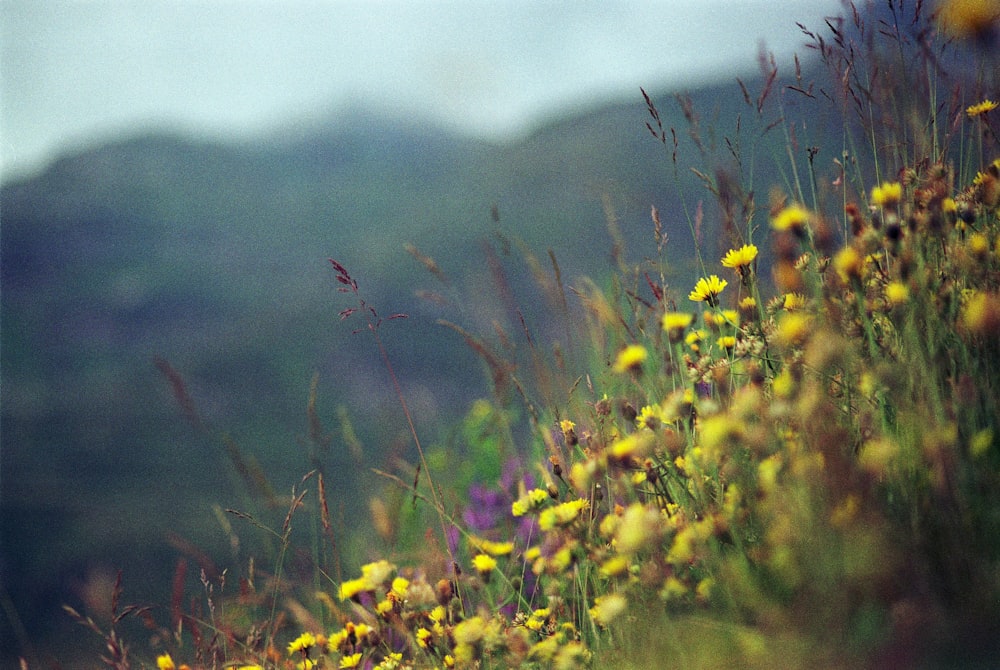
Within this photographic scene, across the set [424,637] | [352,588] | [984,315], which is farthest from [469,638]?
[984,315]

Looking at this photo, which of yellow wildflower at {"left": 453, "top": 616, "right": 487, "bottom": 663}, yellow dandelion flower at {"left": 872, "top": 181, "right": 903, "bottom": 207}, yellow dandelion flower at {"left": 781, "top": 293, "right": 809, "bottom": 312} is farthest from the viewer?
yellow dandelion flower at {"left": 781, "top": 293, "right": 809, "bottom": 312}

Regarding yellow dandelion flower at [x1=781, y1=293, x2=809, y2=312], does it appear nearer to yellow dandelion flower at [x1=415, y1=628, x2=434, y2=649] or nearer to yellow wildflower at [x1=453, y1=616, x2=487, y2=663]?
yellow wildflower at [x1=453, y1=616, x2=487, y2=663]

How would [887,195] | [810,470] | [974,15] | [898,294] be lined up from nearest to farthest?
[810,470], [974,15], [898,294], [887,195]

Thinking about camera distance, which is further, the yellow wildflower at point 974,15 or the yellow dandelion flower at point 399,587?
the yellow dandelion flower at point 399,587

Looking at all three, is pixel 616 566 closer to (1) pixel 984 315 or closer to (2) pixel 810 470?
(2) pixel 810 470

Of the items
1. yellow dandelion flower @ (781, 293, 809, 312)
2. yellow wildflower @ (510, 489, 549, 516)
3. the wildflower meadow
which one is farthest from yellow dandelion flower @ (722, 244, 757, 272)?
yellow wildflower @ (510, 489, 549, 516)

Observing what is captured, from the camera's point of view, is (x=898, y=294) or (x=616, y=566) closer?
(x=616, y=566)

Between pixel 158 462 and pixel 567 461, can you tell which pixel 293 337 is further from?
pixel 567 461

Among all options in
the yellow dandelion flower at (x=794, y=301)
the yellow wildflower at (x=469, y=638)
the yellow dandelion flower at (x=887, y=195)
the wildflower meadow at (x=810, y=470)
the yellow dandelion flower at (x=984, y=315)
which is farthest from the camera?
the yellow dandelion flower at (x=794, y=301)

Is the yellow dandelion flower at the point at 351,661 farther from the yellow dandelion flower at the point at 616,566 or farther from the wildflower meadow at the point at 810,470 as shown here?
the yellow dandelion flower at the point at 616,566

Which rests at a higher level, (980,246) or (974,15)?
(974,15)

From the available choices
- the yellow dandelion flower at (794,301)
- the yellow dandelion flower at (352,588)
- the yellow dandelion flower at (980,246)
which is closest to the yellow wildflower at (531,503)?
the yellow dandelion flower at (352,588)

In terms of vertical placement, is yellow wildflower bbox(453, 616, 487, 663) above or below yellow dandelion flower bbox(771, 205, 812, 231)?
below

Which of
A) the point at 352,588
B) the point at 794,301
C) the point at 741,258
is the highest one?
the point at 741,258
